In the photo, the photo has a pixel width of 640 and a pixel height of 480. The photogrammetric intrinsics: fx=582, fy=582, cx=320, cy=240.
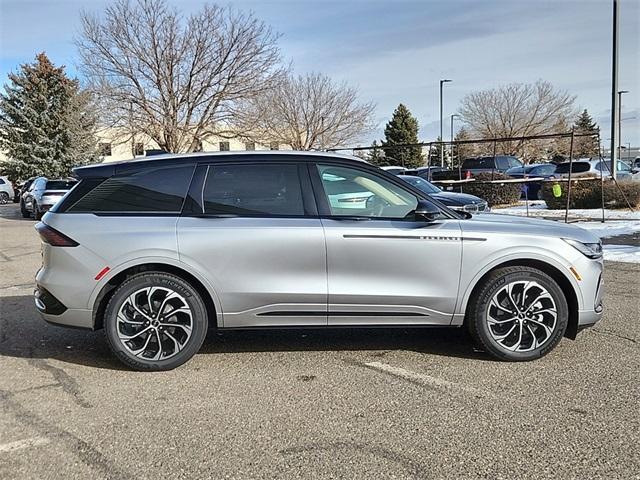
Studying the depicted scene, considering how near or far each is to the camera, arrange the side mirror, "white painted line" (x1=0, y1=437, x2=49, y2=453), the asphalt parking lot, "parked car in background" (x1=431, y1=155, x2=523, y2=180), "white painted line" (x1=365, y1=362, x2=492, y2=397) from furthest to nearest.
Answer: "parked car in background" (x1=431, y1=155, x2=523, y2=180) < the side mirror < "white painted line" (x1=365, y1=362, x2=492, y2=397) < "white painted line" (x1=0, y1=437, x2=49, y2=453) < the asphalt parking lot

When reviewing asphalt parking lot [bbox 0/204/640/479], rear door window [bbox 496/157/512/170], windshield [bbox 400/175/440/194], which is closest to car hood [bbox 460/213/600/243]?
asphalt parking lot [bbox 0/204/640/479]

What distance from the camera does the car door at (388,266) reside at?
14.8 ft

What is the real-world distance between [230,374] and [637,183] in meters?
15.5

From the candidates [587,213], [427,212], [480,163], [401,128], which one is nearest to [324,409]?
[427,212]

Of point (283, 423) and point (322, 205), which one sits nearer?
point (283, 423)

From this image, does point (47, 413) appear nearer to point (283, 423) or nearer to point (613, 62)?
point (283, 423)

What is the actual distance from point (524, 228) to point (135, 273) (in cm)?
311

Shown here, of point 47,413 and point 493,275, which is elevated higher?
point 493,275

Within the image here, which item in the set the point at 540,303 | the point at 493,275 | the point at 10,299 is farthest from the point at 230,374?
the point at 10,299

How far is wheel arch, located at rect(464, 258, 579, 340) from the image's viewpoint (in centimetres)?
464

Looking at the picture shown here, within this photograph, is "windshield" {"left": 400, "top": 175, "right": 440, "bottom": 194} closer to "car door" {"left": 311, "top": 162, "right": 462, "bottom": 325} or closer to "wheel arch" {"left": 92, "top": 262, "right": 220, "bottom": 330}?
"car door" {"left": 311, "top": 162, "right": 462, "bottom": 325}

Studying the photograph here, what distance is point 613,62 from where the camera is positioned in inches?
617

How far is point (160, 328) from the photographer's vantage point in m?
4.47

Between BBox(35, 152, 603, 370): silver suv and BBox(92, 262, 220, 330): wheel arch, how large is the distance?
1 centimetres
